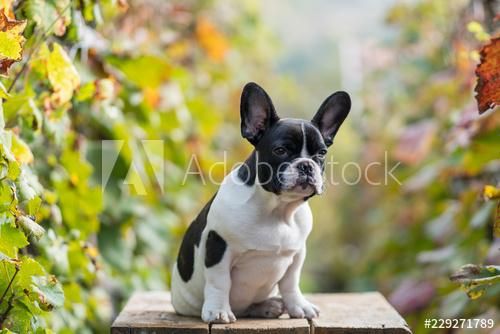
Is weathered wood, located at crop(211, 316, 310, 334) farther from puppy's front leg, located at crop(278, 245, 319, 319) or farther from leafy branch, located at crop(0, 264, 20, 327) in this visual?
leafy branch, located at crop(0, 264, 20, 327)

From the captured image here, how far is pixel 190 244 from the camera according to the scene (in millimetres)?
2693

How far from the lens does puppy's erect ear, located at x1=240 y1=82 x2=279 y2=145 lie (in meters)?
2.44

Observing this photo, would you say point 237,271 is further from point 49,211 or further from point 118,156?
point 118,156

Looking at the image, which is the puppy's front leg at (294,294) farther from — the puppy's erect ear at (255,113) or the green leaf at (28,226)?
the green leaf at (28,226)

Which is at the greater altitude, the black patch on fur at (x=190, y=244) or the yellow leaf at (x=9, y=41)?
the yellow leaf at (x=9, y=41)

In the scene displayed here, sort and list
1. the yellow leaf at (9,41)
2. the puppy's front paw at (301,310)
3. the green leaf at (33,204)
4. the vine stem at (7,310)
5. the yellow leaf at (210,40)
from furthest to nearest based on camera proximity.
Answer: the yellow leaf at (210,40), the puppy's front paw at (301,310), the green leaf at (33,204), the vine stem at (7,310), the yellow leaf at (9,41)

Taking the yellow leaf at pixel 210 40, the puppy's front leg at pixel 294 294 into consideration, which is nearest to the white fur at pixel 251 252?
the puppy's front leg at pixel 294 294

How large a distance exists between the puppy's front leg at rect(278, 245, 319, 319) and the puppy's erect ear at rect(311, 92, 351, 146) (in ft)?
1.30

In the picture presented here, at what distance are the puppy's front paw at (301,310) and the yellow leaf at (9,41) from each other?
46.1 inches

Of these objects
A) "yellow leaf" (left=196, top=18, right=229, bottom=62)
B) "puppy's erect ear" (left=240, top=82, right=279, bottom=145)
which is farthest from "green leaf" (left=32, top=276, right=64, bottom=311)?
"yellow leaf" (left=196, top=18, right=229, bottom=62)

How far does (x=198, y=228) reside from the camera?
265cm

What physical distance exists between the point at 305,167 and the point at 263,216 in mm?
253

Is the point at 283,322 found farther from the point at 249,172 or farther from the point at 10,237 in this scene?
the point at 10,237

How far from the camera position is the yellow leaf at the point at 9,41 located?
212 cm
